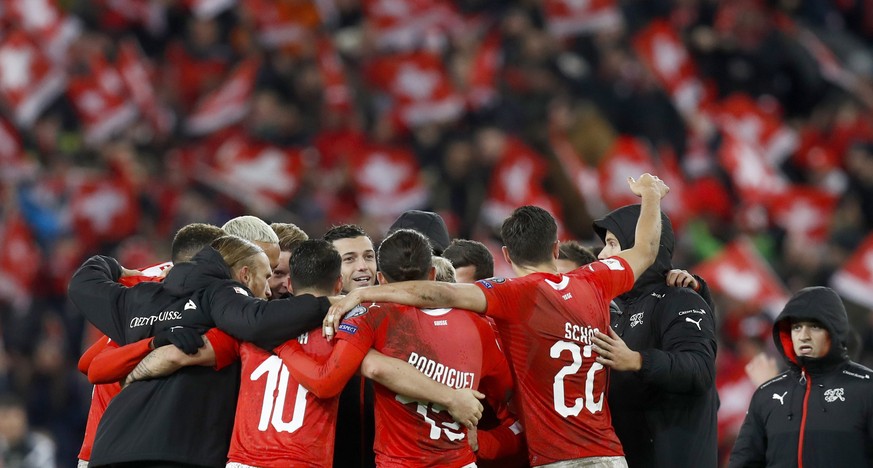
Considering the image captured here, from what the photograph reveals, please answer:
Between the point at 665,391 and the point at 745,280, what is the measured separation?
5862 mm

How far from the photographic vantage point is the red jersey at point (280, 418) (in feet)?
17.3

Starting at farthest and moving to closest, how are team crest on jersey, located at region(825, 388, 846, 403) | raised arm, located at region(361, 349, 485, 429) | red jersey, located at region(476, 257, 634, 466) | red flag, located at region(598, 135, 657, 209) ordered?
Answer: red flag, located at region(598, 135, 657, 209) → team crest on jersey, located at region(825, 388, 846, 403) → red jersey, located at region(476, 257, 634, 466) → raised arm, located at region(361, 349, 485, 429)

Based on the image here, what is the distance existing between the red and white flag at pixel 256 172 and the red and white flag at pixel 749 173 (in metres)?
4.87

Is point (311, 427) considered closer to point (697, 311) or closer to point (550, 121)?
point (697, 311)

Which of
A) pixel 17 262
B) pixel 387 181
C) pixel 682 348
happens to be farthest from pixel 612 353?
pixel 17 262

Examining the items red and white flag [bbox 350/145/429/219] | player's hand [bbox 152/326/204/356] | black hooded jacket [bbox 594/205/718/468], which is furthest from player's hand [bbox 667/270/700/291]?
red and white flag [bbox 350/145/429/219]

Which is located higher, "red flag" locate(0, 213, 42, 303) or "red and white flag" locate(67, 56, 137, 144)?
"red and white flag" locate(67, 56, 137, 144)

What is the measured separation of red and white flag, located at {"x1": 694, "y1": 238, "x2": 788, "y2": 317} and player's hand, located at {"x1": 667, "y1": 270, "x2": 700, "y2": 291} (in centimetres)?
543

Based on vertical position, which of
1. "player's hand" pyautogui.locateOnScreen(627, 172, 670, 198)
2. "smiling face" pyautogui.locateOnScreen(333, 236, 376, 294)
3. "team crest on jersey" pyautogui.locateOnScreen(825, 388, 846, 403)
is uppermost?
"player's hand" pyautogui.locateOnScreen(627, 172, 670, 198)

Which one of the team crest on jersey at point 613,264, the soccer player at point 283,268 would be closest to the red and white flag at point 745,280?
the soccer player at point 283,268

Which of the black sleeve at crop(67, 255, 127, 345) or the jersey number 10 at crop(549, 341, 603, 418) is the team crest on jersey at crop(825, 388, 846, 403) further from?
the black sleeve at crop(67, 255, 127, 345)

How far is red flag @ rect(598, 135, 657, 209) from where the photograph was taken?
1323cm

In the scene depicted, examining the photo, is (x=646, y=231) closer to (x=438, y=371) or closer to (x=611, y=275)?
(x=611, y=275)

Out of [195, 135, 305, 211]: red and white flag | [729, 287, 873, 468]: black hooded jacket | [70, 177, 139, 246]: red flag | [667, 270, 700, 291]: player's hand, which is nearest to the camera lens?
[667, 270, 700, 291]: player's hand
